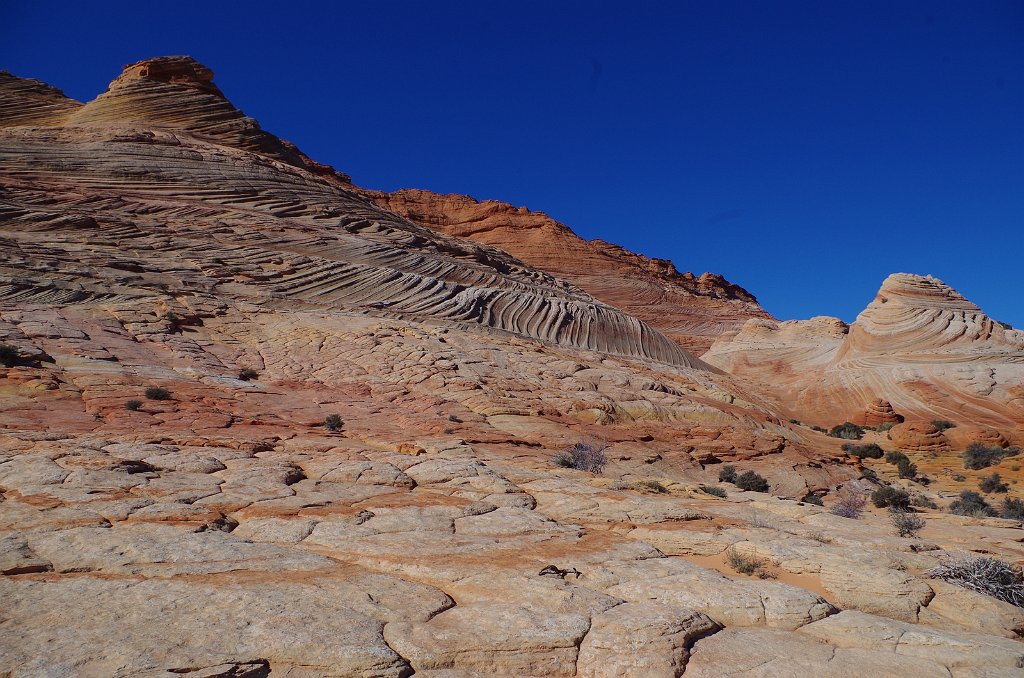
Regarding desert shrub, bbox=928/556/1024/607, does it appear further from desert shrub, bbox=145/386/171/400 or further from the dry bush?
desert shrub, bbox=145/386/171/400

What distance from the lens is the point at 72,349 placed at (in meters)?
14.7

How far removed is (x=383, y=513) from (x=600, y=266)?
70.4 meters

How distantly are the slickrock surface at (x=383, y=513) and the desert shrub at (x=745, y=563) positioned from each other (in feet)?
0.47

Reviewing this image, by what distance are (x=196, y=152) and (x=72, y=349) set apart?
2034cm

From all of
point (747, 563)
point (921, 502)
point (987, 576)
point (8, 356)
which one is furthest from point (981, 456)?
point (8, 356)

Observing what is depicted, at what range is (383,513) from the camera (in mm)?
6770

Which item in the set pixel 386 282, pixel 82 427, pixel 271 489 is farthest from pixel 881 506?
pixel 386 282

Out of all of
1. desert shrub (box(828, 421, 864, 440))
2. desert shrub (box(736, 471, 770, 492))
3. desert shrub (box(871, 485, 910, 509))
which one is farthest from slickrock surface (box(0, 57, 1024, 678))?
desert shrub (box(828, 421, 864, 440))

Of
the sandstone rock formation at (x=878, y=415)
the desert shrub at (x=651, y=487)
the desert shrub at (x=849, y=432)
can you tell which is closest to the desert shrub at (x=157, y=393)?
the desert shrub at (x=651, y=487)

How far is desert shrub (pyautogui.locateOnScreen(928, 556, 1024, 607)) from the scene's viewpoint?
222 inches

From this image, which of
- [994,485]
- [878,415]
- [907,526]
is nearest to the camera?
[907,526]

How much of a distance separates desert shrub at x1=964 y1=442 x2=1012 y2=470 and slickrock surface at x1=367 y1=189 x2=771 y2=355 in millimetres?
41578

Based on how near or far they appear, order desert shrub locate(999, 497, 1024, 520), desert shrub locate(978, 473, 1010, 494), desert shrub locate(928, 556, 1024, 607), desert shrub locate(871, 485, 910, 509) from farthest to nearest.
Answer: desert shrub locate(978, 473, 1010, 494) < desert shrub locate(999, 497, 1024, 520) < desert shrub locate(871, 485, 910, 509) < desert shrub locate(928, 556, 1024, 607)

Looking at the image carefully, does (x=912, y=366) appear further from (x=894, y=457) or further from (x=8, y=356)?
(x=8, y=356)
